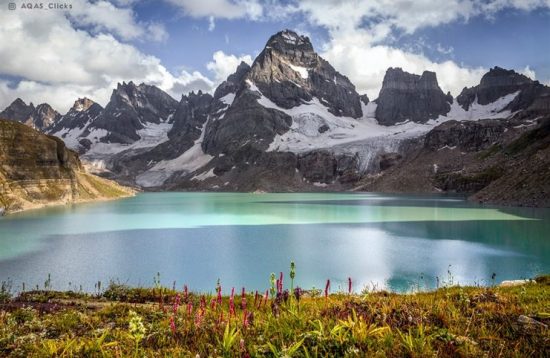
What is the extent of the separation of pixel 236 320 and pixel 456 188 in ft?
623

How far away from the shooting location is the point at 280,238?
53406mm

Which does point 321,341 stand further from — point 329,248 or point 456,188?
point 456,188

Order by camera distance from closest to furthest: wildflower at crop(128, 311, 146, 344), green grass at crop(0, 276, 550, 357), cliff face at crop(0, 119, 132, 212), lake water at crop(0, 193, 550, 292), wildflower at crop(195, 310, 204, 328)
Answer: wildflower at crop(128, 311, 146, 344) → green grass at crop(0, 276, 550, 357) → wildflower at crop(195, 310, 204, 328) → lake water at crop(0, 193, 550, 292) → cliff face at crop(0, 119, 132, 212)

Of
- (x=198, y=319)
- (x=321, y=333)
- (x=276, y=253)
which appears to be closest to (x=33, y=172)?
(x=276, y=253)

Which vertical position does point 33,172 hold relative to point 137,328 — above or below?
above

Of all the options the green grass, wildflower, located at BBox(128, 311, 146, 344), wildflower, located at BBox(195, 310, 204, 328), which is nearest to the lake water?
the green grass

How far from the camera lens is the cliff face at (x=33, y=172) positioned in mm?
107375

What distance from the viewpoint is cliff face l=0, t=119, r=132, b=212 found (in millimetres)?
107375

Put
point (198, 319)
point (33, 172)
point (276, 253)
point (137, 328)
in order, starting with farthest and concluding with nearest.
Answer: point (33, 172)
point (276, 253)
point (198, 319)
point (137, 328)

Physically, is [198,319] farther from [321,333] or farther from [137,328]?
[321,333]

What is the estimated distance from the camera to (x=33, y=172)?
122 metres

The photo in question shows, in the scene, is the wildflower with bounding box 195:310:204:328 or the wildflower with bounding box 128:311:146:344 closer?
the wildflower with bounding box 128:311:146:344

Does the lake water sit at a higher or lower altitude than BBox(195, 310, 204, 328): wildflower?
lower

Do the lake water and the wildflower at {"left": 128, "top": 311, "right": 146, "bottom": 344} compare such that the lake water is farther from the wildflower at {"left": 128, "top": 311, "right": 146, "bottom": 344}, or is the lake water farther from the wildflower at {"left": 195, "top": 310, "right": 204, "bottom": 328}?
the wildflower at {"left": 128, "top": 311, "right": 146, "bottom": 344}
